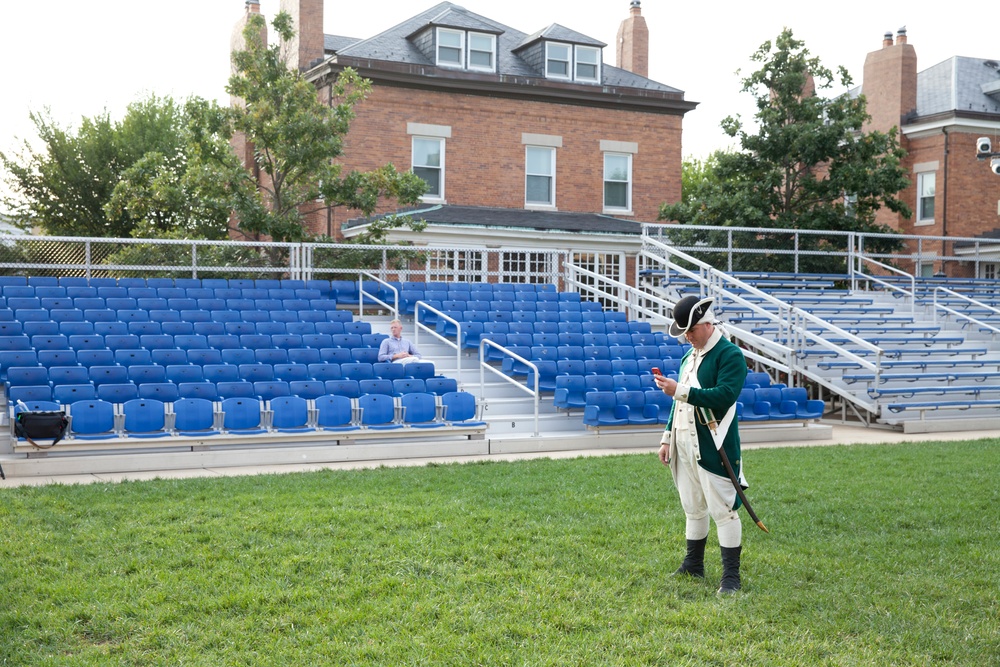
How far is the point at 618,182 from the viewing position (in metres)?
29.7

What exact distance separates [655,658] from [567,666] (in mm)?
490

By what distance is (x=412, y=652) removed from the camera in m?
5.18

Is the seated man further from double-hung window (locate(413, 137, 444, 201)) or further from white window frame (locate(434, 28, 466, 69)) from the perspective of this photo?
white window frame (locate(434, 28, 466, 69))

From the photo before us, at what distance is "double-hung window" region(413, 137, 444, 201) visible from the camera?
2736 cm

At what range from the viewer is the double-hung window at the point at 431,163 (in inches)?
1077

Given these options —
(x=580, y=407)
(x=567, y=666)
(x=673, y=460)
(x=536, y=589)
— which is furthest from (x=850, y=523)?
(x=580, y=407)

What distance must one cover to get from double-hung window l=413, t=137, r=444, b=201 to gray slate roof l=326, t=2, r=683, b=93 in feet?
7.44

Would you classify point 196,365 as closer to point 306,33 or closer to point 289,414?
point 289,414

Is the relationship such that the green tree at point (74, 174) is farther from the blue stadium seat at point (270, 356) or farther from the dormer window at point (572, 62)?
the blue stadium seat at point (270, 356)

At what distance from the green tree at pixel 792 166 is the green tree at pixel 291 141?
9124mm

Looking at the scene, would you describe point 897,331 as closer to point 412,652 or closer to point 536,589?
point 536,589

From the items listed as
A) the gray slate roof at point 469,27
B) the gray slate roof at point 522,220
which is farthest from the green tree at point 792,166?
the gray slate roof at point 469,27

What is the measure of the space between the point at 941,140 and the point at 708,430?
2989cm

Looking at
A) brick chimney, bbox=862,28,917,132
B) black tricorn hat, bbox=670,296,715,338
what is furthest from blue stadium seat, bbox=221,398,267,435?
brick chimney, bbox=862,28,917,132
